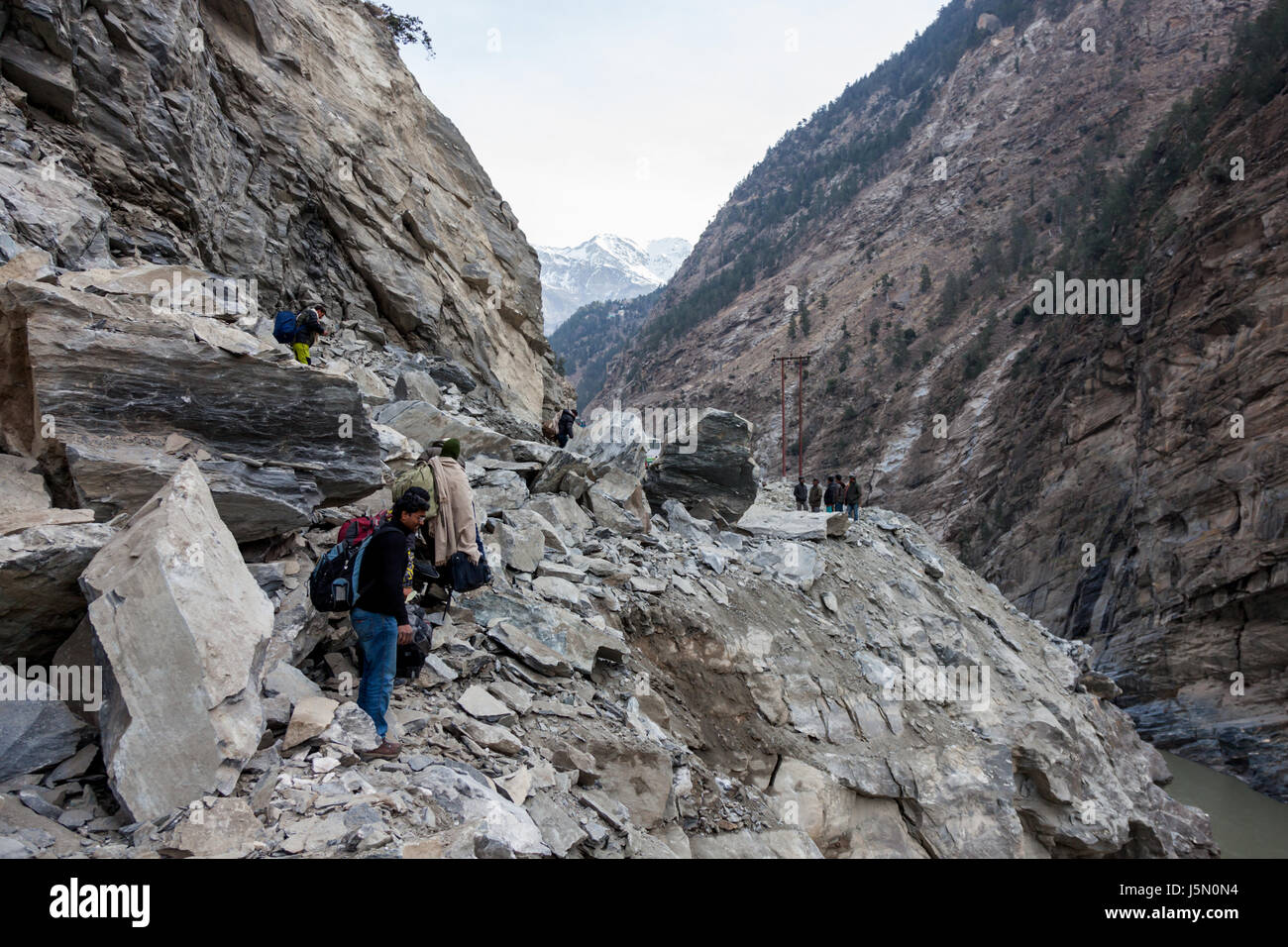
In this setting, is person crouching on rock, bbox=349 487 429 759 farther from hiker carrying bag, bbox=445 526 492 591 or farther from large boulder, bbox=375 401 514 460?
large boulder, bbox=375 401 514 460

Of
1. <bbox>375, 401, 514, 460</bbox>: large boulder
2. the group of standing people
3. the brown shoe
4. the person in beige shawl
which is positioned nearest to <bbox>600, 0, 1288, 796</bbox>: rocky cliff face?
the group of standing people

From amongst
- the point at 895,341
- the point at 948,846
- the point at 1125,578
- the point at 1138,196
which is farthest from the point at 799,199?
the point at 948,846

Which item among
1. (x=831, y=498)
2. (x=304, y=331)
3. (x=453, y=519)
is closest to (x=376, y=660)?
(x=453, y=519)

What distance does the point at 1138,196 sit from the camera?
35031mm

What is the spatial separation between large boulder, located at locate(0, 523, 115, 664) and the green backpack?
1.64m

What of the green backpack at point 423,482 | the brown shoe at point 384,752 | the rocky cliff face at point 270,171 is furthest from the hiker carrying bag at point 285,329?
the brown shoe at point 384,752

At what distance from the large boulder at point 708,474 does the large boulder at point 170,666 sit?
916cm

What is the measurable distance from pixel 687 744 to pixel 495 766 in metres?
3.07

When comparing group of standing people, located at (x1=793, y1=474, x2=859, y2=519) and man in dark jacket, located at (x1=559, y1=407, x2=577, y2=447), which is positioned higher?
man in dark jacket, located at (x1=559, y1=407, x2=577, y2=447)

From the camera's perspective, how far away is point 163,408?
4605mm

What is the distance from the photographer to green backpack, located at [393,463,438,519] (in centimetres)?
461

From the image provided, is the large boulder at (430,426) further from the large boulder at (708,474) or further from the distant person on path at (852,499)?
the distant person on path at (852,499)

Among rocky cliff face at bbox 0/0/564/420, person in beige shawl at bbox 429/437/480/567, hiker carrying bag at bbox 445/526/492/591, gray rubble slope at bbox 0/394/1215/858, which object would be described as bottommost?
gray rubble slope at bbox 0/394/1215/858

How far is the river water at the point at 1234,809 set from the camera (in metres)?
18.0
